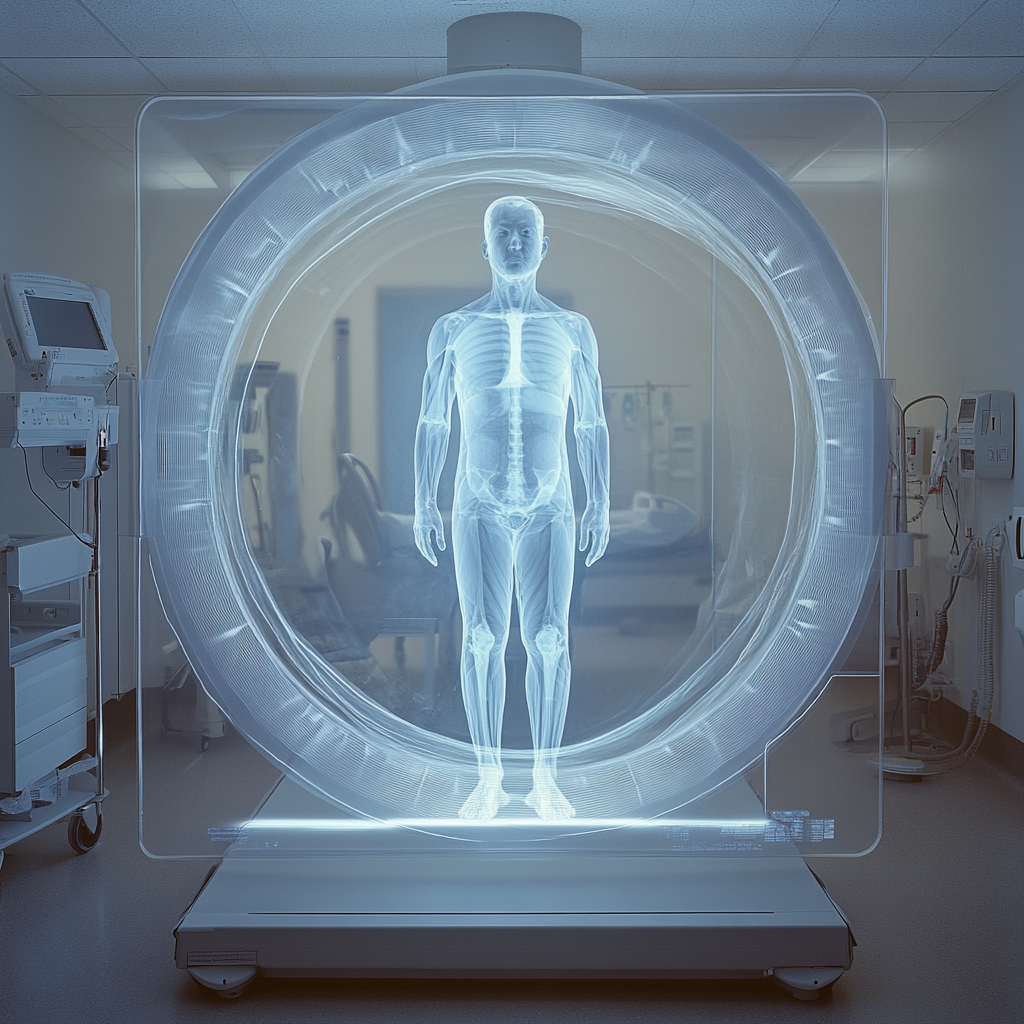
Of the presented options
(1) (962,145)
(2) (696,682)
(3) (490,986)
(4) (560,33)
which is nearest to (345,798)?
(3) (490,986)

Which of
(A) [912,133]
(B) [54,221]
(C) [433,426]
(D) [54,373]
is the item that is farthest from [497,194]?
(A) [912,133]

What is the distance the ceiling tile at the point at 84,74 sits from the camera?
3836 mm

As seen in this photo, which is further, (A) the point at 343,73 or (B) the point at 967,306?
(B) the point at 967,306

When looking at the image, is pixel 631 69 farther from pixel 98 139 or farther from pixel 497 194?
pixel 98 139

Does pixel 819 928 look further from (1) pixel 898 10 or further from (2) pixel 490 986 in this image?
(1) pixel 898 10

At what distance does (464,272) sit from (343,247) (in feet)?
1.09

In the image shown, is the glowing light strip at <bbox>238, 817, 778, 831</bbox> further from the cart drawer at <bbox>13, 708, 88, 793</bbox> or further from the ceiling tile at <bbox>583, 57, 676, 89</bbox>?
the ceiling tile at <bbox>583, 57, 676, 89</bbox>

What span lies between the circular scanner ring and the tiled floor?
18.1 inches

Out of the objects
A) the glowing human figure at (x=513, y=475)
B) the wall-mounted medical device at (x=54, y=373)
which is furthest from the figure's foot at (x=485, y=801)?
the wall-mounted medical device at (x=54, y=373)

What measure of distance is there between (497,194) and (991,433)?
2594mm

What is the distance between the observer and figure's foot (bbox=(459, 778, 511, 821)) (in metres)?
2.65

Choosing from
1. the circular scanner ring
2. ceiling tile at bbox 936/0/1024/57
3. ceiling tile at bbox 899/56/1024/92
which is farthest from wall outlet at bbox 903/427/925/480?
the circular scanner ring

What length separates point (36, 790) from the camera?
3283mm

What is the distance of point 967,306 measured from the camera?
453 cm
